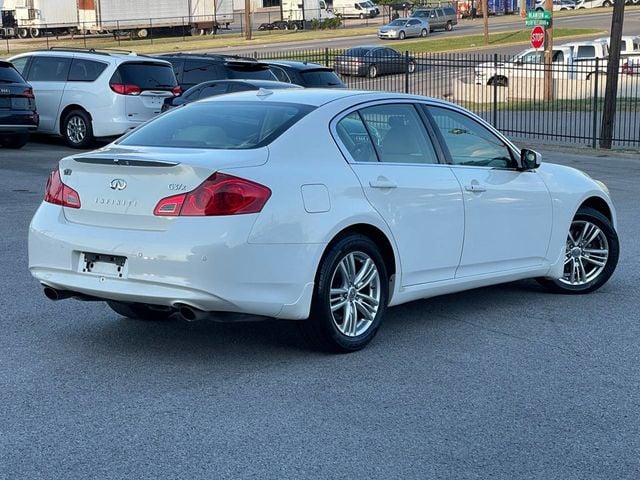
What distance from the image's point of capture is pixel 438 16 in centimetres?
7044

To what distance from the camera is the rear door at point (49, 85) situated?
20505 mm

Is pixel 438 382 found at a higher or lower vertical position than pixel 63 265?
lower

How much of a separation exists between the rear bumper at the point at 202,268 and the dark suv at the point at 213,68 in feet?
48.1

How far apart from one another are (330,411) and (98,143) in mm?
16617

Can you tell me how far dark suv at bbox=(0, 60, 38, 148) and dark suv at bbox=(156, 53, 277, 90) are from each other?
3769 millimetres

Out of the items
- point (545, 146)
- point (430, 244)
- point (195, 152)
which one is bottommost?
point (545, 146)

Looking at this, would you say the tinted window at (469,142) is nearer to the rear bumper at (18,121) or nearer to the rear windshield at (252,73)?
the rear bumper at (18,121)

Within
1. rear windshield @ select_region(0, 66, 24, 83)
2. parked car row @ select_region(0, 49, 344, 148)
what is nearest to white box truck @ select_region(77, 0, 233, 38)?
parked car row @ select_region(0, 49, 344, 148)

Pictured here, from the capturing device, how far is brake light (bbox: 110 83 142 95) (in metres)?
19.8

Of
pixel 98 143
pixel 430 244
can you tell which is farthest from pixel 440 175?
pixel 98 143

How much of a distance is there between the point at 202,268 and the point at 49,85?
15627 millimetres

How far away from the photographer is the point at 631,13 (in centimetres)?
8400

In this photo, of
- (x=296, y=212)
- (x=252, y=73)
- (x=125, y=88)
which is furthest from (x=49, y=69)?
(x=296, y=212)

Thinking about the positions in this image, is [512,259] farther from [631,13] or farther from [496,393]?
[631,13]
